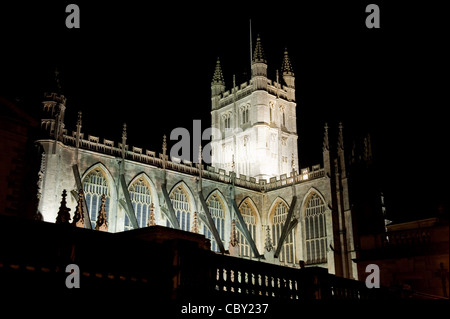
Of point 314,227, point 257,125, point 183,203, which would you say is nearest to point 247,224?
point 314,227

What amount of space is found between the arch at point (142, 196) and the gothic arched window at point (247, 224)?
312 inches

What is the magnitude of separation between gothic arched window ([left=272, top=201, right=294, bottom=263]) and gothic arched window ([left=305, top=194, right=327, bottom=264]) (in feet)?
5.64

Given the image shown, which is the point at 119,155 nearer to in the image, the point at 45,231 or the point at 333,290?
the point at 333,290

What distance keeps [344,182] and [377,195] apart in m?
2.59

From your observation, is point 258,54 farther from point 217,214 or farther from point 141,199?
point 141,199

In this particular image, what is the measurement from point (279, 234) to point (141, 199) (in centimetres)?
1282

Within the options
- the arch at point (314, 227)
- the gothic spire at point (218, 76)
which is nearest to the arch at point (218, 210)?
the arch at point (314, 227)

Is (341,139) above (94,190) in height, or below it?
above

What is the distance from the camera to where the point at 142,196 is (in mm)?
34219

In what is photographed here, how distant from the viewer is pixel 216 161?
52.2m

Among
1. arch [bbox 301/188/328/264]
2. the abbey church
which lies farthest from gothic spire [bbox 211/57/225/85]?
arch [bbox 301/188/328/264]

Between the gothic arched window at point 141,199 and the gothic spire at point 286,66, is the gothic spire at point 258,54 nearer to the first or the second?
the gothic spire at point 286,66

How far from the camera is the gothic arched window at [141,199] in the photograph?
3366 cm
